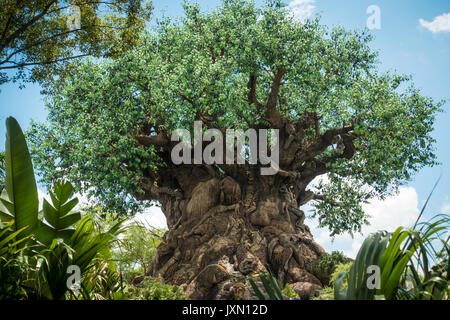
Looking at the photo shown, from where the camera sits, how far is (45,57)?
10.5m

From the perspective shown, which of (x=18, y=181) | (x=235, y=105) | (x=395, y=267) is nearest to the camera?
(x=395, y=267)

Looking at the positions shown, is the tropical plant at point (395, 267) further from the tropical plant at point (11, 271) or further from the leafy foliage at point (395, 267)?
the tropical plant at point (11, 271)

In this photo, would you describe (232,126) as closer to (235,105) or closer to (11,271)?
(235,105)

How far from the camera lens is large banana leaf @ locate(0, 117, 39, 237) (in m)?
4.13

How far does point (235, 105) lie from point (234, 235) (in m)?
3.39

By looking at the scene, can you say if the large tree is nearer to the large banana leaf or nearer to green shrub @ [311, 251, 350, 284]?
green shrub @ [311, 251, 350, 284]

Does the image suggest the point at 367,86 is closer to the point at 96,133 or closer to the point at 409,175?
the point at 409,175

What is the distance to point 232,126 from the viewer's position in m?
10.7

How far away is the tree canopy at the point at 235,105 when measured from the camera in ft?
32.2

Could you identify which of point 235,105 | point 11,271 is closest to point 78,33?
point 235,105

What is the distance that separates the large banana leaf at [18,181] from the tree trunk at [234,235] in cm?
564

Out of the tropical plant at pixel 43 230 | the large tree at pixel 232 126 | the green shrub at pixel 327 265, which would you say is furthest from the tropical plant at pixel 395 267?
the green shrub at pixel 327 265

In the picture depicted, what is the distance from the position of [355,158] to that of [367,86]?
2329 millimetres
